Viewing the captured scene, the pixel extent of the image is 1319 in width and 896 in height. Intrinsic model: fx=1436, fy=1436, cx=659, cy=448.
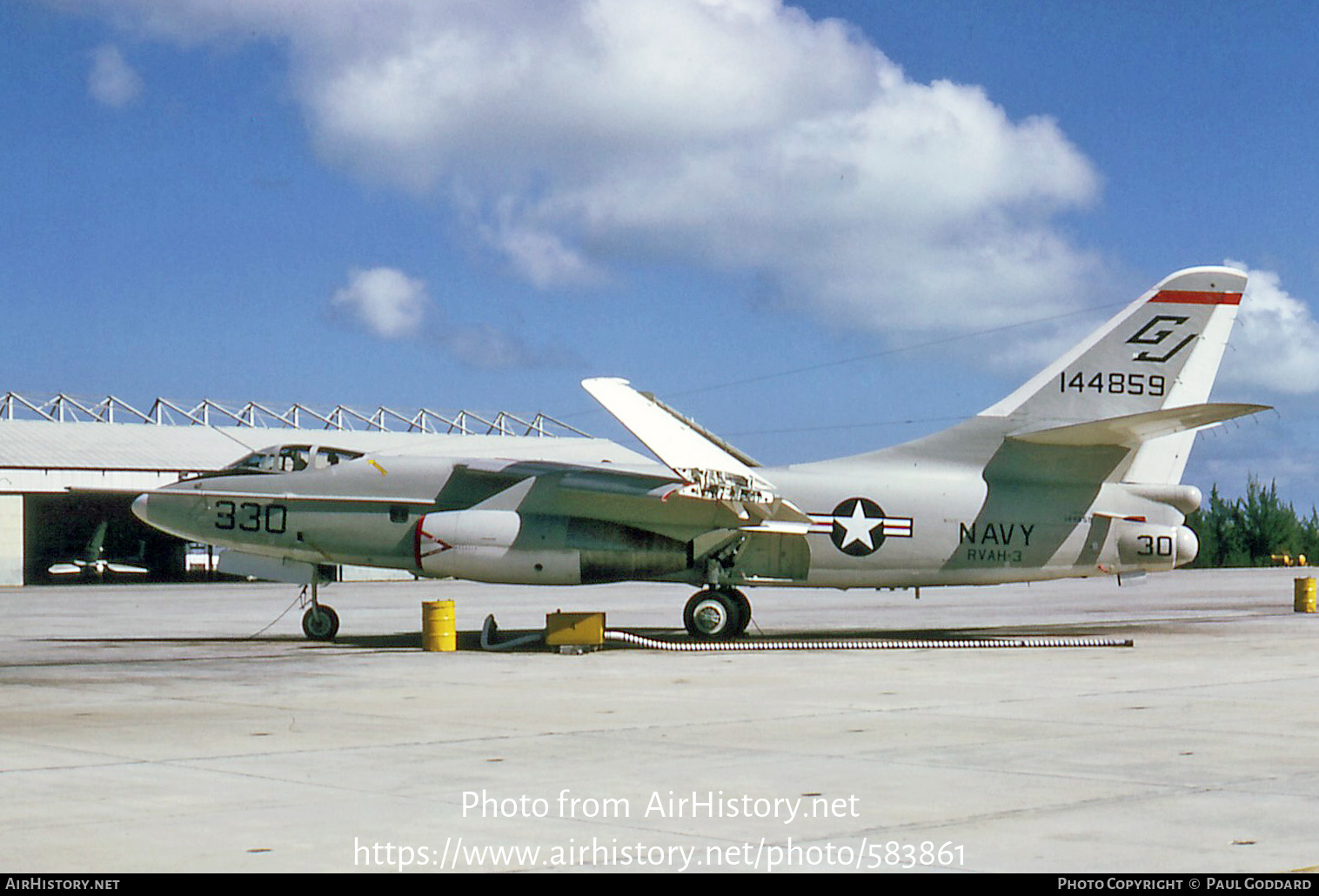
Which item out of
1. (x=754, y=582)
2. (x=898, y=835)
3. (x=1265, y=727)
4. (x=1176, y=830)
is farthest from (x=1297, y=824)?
(x=754, y=582)

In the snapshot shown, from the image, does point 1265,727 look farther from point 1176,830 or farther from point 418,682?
point 418,682

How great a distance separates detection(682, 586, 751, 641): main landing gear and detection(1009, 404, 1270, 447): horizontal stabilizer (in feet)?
18.0

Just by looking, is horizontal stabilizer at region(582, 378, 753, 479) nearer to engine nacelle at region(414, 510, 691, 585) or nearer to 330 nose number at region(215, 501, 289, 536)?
engine nacelle at region(414, 510, 691, 585)

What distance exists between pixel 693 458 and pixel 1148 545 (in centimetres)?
792

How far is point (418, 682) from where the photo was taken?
17266 millimetres

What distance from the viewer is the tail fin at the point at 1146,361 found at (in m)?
24.3

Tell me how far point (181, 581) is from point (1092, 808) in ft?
202

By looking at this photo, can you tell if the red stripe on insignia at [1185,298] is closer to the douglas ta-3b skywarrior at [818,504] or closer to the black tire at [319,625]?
the douglas ta-3b skywarrior at [818,504]

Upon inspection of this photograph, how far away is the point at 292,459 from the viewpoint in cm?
2462

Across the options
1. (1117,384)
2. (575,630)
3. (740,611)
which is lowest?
(575,630)

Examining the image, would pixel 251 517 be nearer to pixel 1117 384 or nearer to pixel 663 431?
pixel 663 431

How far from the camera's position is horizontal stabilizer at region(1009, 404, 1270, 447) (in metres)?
21.1

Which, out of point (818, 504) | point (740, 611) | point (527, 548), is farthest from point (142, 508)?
point (818, 504)

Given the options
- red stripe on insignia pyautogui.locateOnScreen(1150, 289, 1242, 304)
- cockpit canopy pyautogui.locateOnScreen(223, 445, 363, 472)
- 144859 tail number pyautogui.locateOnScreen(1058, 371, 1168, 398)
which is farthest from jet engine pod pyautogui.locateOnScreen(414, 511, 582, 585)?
red stripe on insignia pyautogui.locateOnScreen(1150, 289, 1242, 304)
